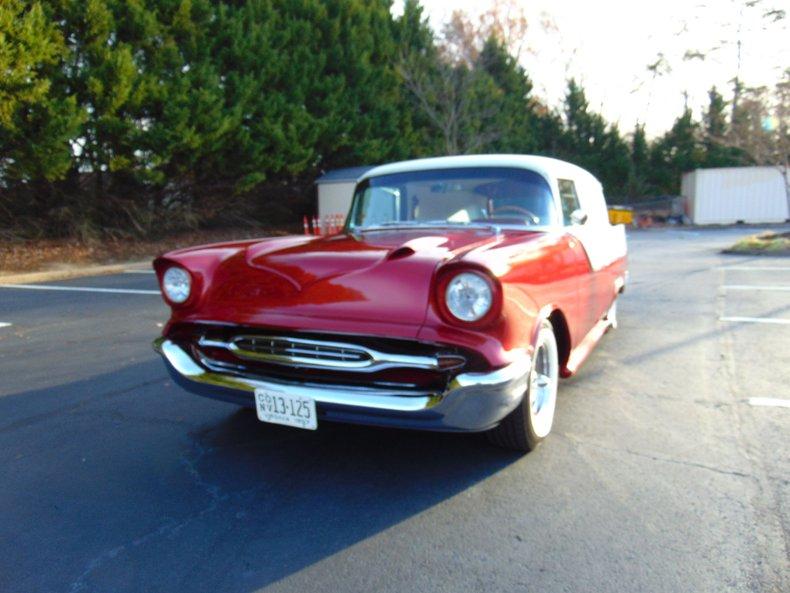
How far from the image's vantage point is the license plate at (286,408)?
269cm

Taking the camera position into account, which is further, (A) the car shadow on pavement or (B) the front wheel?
(B) the front wheel

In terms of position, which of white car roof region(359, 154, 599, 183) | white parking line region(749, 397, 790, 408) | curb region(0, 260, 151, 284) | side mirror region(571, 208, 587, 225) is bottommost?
white parking line region(749, 397, 790, 408)

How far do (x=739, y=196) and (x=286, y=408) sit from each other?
27.6 meters

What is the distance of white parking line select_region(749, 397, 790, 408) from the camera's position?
12.7ft

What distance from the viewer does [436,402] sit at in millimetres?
2543

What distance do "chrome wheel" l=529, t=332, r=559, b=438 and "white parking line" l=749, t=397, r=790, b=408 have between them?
1530mm

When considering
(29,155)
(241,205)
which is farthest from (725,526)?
(241,205)

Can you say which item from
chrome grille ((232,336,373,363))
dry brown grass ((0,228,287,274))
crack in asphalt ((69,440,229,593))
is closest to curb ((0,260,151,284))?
dry brown grass ((0,228,287,274))

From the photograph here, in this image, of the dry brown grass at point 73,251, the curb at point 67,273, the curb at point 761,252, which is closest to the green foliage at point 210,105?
the dry brown grass at point 73,251

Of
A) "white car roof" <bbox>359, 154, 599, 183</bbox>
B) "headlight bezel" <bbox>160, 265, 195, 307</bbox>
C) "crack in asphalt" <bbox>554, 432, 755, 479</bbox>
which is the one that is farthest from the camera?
"white car roof" <bbox>359, 154, 599, 183</bbox>

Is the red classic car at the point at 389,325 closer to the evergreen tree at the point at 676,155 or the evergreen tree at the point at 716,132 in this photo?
the evergreen tree at the point at 716,132

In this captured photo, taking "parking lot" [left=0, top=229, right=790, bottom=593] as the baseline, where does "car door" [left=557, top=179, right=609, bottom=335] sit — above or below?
above

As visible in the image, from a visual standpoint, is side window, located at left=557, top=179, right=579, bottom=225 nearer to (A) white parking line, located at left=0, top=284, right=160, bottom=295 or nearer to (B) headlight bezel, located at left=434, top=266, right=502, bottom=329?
(B) headlight bezel, located at left=434, top=266, right=502, bottom=329

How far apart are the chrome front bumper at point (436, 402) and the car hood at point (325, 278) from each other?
29cm
